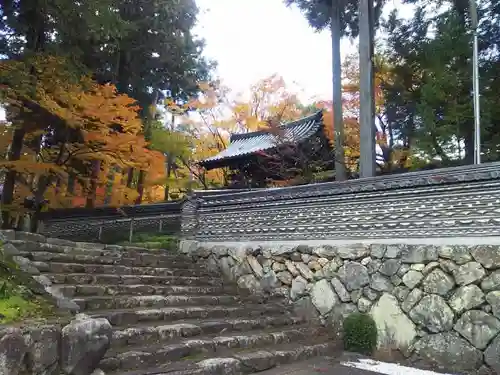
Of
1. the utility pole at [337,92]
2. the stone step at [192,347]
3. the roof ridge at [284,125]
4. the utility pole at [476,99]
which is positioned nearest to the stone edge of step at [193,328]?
the stone step at [192,347]

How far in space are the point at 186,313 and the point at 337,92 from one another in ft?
30.2

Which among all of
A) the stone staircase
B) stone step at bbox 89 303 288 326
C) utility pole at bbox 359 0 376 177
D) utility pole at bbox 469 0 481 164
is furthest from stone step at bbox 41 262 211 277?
utility pole at bbox 469 0 481 164

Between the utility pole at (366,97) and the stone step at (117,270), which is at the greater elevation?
the utility pole at (366,97)

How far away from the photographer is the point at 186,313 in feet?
18.3

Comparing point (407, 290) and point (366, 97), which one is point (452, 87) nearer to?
point (366, 97)

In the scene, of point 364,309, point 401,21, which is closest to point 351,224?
point 364,309

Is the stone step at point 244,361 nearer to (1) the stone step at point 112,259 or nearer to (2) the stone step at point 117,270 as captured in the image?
(2) the stone step at point 117,270

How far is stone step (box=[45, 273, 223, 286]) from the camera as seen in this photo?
5449 mm

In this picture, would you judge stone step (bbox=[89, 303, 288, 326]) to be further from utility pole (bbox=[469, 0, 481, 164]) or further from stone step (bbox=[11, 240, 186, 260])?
utility pole (bbox=[469, 0, 481, 164])

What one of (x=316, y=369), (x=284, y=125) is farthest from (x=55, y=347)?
(x=284, y=125)

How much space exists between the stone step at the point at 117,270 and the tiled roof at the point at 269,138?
744cm

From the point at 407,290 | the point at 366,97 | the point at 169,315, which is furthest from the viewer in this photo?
the point at 366,97

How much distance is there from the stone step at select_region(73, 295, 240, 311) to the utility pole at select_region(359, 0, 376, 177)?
5.04 meters

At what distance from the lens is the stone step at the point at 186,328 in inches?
174
